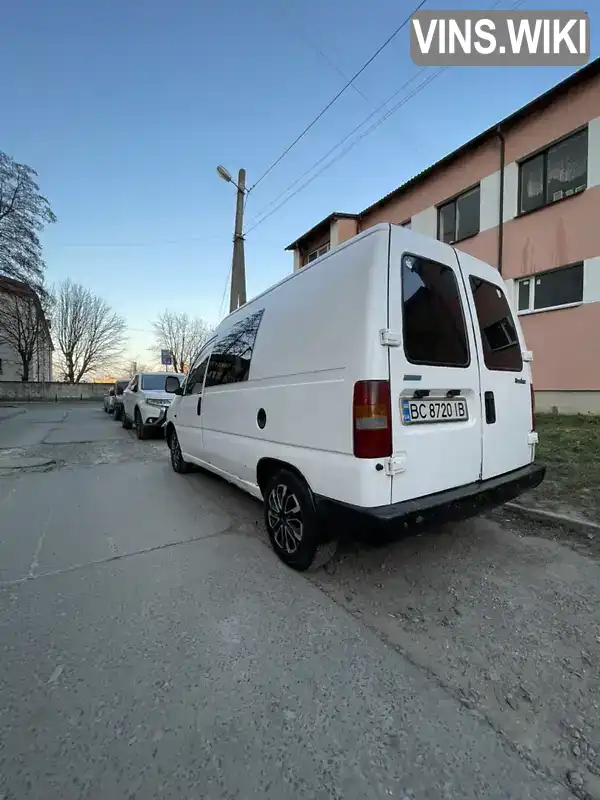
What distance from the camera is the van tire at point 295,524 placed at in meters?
2.72

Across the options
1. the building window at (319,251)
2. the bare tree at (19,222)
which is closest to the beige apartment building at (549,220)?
the building window at (319,251)

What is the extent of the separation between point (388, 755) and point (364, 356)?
179 cm

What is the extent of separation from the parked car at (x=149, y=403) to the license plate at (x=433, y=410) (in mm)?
7538

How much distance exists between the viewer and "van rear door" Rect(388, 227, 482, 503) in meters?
2.35

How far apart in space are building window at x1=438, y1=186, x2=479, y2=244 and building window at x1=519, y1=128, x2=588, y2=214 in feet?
4.99

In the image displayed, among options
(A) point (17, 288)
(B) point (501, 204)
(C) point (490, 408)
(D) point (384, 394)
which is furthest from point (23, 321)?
(C) point (490, 408)

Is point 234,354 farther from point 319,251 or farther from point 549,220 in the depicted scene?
point 319,251

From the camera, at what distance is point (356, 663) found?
1.98 metres

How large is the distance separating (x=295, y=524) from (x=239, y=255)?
12.0 m

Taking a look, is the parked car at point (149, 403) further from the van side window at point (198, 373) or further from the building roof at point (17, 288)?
the building roof at point (17, 288)

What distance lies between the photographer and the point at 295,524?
290 cm

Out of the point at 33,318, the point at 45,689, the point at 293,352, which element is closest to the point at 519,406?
the point at 293,352

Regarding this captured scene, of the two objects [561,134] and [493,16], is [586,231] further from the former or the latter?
[493,16]

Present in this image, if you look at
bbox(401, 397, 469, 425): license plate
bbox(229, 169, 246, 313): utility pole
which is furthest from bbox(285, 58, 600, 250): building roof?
bbox(401, 397, 469, 425): license plate
